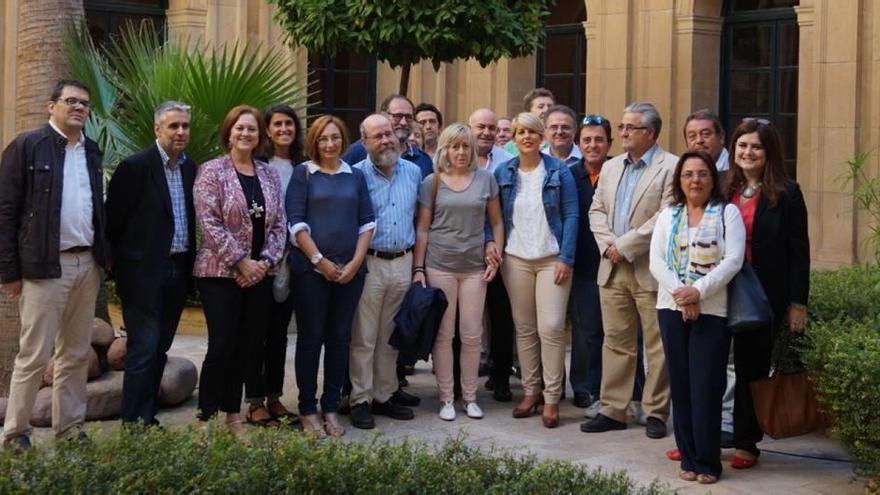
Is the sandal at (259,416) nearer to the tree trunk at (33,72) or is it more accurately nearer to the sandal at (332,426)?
the sandal at (332,426)

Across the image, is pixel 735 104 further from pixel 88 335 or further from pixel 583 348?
pixel 88 335

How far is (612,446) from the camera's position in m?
8.38

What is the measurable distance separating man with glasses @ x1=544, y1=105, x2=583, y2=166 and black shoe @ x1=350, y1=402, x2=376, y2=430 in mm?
2135

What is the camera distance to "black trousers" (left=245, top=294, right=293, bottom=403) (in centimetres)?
865

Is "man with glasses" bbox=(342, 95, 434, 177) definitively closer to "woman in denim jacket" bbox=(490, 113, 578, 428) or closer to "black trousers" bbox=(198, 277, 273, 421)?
"woman in denim jacket" bbox=(490, 113, 578, 428)

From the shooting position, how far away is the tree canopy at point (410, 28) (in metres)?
11.7

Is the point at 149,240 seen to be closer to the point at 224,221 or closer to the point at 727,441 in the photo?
the point at 224,221

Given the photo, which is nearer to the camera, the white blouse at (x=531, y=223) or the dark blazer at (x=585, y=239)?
the white blouse at (x=531, y=223)

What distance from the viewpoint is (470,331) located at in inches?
359

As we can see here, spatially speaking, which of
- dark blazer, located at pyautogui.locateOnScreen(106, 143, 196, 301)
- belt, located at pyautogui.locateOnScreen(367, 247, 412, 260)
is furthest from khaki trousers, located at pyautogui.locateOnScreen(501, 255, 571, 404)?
dark blazer, located at pyautogui.locateOnScreen(106, 143, 196, 301)

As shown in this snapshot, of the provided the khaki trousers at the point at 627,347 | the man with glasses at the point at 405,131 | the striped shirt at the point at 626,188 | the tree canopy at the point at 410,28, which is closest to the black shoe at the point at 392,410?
the khaki trousers at the point at 627,347

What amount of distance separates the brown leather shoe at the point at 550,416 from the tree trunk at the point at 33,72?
133 inches

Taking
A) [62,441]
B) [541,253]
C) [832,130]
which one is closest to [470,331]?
[541,253]

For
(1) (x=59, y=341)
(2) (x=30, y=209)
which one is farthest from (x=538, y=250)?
(2) (x=30, y=209)
